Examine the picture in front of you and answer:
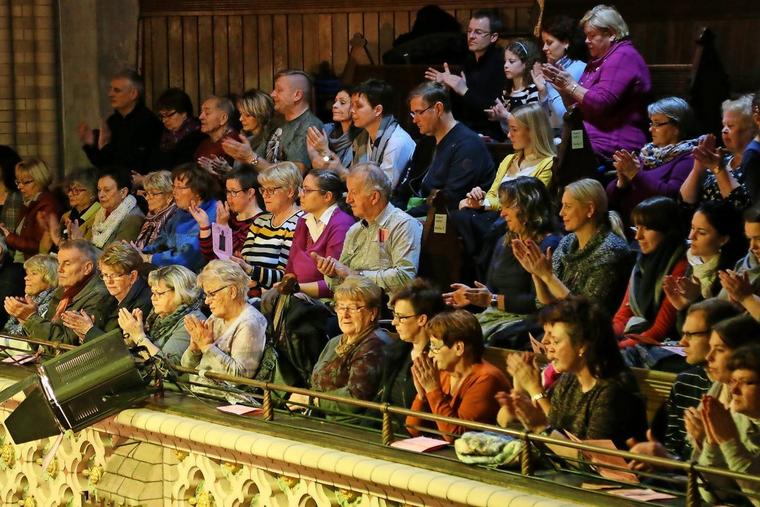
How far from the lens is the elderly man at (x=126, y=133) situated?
24.4 feet

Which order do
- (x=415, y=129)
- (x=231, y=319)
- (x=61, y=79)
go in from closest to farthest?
(x=231, y=319) < (x=415, y=129) < (x=61, y=79)

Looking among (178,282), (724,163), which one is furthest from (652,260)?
(178,282)

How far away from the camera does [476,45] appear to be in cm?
667

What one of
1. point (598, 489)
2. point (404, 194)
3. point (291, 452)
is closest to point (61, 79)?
point (404, 194)

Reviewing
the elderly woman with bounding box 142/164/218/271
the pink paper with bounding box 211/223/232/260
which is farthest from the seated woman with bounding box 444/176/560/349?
the elderly woman with bounding box 142/164/218/271

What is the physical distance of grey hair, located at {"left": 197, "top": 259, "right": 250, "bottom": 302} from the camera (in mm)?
4750

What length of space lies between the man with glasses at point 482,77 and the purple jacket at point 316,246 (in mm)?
1209

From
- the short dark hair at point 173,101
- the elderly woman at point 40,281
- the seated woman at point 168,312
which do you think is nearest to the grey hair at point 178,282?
the seated woman at point 168,312

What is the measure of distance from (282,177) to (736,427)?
9.58ft

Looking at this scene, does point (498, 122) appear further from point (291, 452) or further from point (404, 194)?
point (291, 452)

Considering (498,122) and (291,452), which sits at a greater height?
(498,122)

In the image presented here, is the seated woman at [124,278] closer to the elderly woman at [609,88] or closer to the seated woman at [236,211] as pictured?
the seated woman at [236,211]

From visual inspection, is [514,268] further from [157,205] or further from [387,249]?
[157,205]

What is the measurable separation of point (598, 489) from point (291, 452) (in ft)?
3.00
